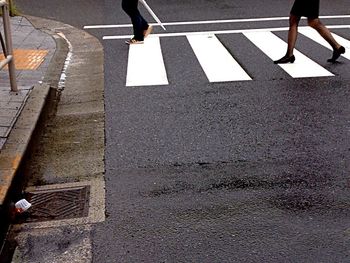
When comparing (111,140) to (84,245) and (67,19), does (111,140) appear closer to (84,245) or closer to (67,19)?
(84,245)

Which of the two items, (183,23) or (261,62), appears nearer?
(261,62)

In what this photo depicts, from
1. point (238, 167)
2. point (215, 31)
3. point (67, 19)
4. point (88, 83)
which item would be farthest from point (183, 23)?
point (238, 167)

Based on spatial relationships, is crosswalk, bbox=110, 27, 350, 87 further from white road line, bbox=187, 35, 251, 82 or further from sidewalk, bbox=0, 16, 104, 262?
sidewalk, bbox=0, 16, 104, 262

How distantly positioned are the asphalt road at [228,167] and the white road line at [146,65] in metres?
0.17

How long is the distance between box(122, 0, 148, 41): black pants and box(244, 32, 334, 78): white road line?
83.3 inches

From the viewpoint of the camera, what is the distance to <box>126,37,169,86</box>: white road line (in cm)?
814

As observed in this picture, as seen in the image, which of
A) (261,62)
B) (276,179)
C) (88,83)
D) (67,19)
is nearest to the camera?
(276,179)

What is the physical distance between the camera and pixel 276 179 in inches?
196

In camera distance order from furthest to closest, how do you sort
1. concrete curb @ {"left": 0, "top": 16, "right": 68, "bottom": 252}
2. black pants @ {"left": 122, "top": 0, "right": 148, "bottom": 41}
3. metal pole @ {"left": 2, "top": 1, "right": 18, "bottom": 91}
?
black pants @ {"left": 122, "top": 0, "right": 148, "bottom": 41}
metal pole @ {"left": 2, "top": 1, "right": 18, "bottom": 91}
concrete curb @ {"left": 0, "top": 16, "right": 68, "bottom": 252}

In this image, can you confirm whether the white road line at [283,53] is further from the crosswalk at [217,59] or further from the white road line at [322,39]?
the white road line at [322,39]

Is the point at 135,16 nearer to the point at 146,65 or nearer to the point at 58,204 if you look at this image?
the point at 146,65

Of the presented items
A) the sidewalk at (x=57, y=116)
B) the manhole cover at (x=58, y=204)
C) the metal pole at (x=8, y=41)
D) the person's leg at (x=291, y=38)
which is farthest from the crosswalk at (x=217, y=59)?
the manhole cover at (x=58, y=204)

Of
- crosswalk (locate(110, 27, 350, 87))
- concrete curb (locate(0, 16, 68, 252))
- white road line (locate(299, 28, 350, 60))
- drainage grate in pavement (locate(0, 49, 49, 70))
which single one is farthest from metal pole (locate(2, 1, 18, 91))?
white road line (locate(299, 28, 350, 60))

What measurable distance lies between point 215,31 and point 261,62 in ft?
9.35
